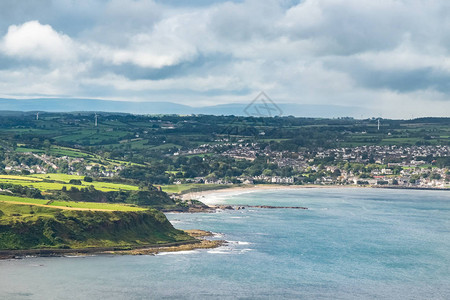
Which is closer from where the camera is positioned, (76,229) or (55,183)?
(76,229)

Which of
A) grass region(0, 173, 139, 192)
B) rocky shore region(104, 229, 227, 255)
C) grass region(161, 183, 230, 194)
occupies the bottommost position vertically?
grass region(161, 183, 230, 194)

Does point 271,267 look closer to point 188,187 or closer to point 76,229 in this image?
point 76,229

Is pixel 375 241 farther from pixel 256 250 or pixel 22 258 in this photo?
pixel 22 258

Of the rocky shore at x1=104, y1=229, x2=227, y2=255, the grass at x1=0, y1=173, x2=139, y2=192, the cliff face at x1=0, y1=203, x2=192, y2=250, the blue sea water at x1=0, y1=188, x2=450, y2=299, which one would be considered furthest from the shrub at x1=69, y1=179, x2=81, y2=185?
the cliff face at x1=0, y1=203, x2=192, y2=250

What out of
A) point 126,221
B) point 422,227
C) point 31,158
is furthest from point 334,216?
point 31,158

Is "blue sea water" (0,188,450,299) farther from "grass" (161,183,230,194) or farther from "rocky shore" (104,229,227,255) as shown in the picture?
"grass" (161,183,230,194)

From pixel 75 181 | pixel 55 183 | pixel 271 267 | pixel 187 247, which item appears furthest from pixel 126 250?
pixel 75 181
